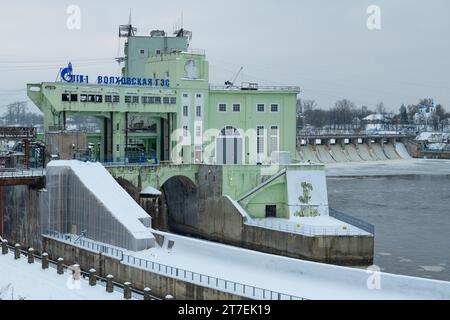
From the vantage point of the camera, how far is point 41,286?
3008 cm

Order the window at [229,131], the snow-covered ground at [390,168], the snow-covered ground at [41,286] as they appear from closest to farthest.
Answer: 1. the snow-covered ground at [41,286]
2. the window at [229,131]
3. the snow-covered ground at [390,168]

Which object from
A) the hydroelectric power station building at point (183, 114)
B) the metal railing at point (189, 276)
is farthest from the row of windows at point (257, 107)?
the metal railing at point (189, 276)

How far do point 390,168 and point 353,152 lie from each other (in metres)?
19.5

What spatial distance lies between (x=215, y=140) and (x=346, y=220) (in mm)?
14554

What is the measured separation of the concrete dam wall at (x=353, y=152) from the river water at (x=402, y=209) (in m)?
9.38

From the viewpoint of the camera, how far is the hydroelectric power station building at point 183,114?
53.1m

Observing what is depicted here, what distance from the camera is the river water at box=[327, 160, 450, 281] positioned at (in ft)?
143

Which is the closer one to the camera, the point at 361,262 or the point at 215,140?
the point at 361,262

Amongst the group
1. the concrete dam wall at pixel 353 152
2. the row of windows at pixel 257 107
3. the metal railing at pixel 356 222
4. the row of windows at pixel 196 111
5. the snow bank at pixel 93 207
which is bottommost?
the metal railing at pixel 356 222

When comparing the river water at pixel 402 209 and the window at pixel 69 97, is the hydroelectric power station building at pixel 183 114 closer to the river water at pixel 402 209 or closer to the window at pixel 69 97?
the window at pixel 69 97

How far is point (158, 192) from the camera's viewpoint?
51.9 metres
